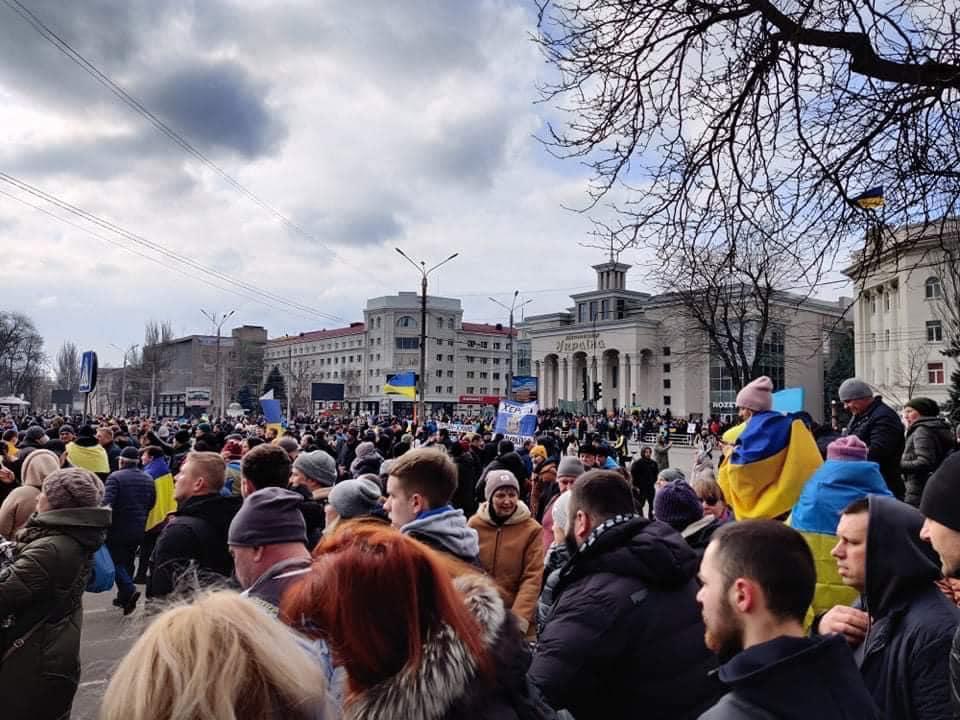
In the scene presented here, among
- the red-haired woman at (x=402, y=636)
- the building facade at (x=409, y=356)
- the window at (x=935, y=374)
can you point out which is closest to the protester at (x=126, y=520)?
the red-haired woman at (x=402, y=636)

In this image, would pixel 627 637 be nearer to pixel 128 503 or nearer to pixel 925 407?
pixel 925 407

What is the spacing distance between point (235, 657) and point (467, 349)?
351ft

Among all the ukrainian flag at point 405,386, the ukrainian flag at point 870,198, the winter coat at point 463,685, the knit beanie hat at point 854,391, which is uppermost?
the ukrainian flag at point 870,198

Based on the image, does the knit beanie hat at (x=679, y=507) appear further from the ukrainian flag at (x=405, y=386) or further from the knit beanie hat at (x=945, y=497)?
the ukrainian flag at (x=405, y=386)

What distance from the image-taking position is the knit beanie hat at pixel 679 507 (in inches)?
168

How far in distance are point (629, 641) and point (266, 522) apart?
Answer: 1601mm

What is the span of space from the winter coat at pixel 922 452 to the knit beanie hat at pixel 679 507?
3.23 m

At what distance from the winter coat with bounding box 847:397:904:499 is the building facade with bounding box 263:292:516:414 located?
8849 centimetres

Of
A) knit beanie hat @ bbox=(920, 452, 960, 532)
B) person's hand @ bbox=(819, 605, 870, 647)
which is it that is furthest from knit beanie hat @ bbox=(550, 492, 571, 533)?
knit beanie hat @ bbox=(920, 452, 960, 532)

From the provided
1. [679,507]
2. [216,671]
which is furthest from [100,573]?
[216,671]

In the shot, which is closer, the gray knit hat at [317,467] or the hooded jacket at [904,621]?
the hooded jacket at [904,621]

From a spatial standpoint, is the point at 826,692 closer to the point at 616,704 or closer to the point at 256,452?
the point at 616,704

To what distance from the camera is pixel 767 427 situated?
14.2 ft

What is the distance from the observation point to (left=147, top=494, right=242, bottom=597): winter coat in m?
3.81
